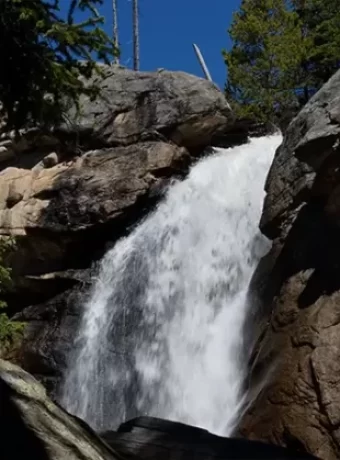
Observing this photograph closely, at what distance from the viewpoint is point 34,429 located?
16.5 ft

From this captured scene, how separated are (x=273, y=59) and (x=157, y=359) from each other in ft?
50.8

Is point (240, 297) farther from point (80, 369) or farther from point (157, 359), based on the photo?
point (80, 369)

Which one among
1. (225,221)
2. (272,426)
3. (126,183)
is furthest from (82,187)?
(272,426)

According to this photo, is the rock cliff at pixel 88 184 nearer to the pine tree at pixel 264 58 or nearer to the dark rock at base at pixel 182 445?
the pine tree at pixel 264 58

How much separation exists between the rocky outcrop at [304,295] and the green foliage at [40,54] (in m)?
3.89

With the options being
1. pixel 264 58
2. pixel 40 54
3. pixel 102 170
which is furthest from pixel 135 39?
pixel 40 54

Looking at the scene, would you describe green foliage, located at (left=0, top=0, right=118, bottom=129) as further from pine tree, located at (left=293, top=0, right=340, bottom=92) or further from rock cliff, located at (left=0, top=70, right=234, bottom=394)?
pine tree, located at (left=293, top=0, right=340, bottom=92)

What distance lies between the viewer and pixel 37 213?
737 inches

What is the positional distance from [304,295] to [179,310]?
15.1ft

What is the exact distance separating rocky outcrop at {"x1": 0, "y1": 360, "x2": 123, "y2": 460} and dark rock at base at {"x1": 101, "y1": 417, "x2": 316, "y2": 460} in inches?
103

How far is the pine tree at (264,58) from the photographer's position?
2623 centimetres

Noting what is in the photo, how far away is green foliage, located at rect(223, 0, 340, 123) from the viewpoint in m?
26.0

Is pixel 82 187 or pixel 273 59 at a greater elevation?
pixel 273 59

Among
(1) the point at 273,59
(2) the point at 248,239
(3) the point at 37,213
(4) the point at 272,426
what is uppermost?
(1) the point at 273,59
